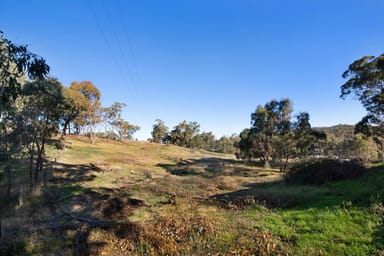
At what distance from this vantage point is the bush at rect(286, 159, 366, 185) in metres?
14.0

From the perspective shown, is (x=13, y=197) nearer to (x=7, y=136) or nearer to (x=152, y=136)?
(x=7, y=136)

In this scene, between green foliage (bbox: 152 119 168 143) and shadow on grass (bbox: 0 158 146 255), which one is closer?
shadow on grass (bbox: 0 158 146 255)

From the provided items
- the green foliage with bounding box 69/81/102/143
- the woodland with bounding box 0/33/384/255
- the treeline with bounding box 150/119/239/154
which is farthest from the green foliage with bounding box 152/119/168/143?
the woodland with bounding box 0/33/384/255

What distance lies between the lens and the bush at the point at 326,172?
14.0 meters

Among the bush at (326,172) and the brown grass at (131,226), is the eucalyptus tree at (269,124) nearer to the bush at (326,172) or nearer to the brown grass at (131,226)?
the bush at (326,172)

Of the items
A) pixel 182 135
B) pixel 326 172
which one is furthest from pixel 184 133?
pixel 326 172

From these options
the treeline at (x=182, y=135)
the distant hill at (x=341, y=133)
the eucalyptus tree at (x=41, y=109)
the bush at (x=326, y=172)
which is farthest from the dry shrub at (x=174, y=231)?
the treeline at (x=182, y=135)

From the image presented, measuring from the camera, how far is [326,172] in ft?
48.3

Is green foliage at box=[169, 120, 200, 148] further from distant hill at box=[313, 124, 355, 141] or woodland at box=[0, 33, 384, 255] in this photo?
woodland at box=[0, 33, 384, 255]

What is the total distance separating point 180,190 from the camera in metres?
13.8

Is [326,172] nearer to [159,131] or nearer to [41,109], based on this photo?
[41,109]

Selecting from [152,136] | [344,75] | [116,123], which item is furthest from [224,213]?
[152,136]

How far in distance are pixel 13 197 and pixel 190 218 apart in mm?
9025

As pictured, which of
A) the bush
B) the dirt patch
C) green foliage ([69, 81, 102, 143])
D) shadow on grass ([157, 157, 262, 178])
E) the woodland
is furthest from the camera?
green foliage ([69, 81, 102, 143])
